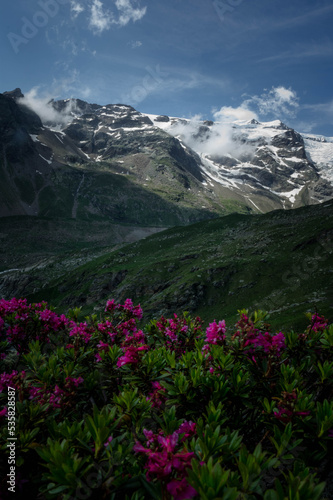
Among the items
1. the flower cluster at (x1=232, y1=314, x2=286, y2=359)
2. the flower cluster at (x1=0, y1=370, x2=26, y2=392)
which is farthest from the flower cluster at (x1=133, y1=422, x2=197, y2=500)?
the flower cluster at (x1=0, y1=370, x2=26, y2=392)

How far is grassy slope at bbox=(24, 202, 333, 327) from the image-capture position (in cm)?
4303

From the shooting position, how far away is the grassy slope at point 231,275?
43031mm

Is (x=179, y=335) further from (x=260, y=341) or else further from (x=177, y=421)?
(x=177, y=421)

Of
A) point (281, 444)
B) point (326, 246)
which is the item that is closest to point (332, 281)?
point (326, 246)

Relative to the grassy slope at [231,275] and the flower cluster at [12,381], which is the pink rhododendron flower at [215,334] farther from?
the grassy slope at [231,275]

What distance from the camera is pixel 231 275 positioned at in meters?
53.3

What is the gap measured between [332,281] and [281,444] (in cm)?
4361

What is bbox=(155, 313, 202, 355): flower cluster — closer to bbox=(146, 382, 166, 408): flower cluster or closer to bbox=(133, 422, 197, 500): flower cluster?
bbox=(146, 382, 166, 408): flower cluster

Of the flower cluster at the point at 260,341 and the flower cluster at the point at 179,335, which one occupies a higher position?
the flower cluster at the point at 260,341

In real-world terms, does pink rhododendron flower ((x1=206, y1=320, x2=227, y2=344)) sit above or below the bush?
above

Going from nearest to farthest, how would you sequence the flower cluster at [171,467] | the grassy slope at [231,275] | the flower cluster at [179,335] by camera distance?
the flower cluster at [171,467] < the flower cluster at [179,335] < the grassy slope at [231,275]

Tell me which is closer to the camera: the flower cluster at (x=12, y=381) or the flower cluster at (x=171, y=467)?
the flower cluster at (x=171, y=467)

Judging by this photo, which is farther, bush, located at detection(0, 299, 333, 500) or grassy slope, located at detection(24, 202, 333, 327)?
grassy slope, located at detection(24, 202, 333, 327)

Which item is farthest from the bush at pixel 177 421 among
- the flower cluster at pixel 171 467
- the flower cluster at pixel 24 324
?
the flower cluster at pixel 24 324
